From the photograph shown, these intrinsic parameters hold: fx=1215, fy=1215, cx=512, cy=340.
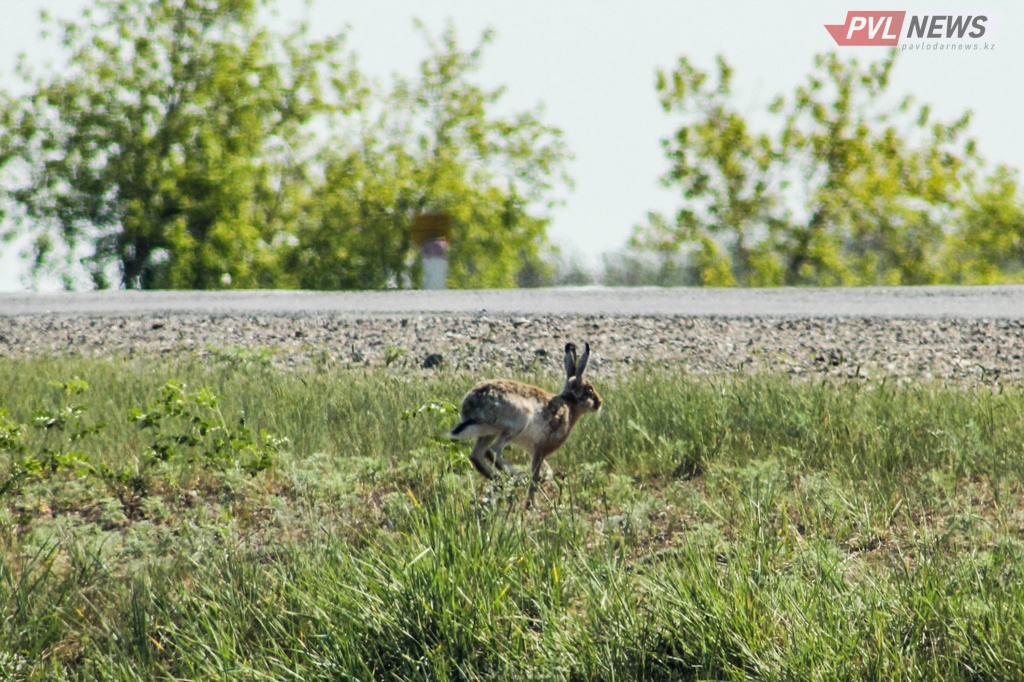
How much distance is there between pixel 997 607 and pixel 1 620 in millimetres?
3706

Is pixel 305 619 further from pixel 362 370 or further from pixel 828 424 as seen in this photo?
pixel 362 370

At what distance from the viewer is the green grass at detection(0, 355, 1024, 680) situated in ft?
13.6

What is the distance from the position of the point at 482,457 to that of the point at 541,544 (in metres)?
1.13

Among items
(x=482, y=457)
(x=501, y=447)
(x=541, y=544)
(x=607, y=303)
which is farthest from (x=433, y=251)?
(x=541, y=544)

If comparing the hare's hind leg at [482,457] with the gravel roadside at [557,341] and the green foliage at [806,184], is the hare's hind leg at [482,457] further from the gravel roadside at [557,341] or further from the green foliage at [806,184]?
the green foliage at [806,184]

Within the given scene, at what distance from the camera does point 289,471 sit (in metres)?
6.74

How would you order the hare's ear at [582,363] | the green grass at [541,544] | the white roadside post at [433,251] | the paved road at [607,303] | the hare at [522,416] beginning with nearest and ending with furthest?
the green grass at [541,544] → the hare at [522,416] → the hare's ear at [582,363] → the paved road at [607,303] → the white roadside post at [433,251]

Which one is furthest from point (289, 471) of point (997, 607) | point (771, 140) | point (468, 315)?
point (771, 140)

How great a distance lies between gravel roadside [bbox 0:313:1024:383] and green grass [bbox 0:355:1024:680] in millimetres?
1903

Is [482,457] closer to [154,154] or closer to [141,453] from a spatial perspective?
[141,453]

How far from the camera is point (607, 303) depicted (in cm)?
1310

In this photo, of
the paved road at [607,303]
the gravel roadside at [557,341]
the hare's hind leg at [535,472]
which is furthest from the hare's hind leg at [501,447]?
the paved road at [607,303]

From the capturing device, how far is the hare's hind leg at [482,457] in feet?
19.8

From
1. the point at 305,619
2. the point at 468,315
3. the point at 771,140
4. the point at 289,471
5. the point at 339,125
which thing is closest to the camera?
the point at 305,619
